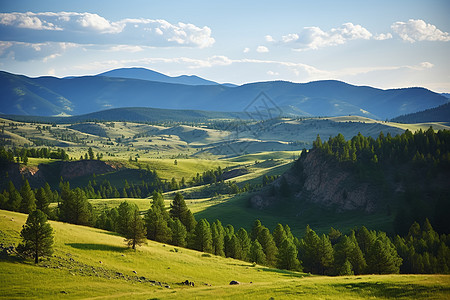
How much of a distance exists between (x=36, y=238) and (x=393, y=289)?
143 ft

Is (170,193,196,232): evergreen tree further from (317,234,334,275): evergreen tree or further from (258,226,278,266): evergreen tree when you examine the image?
(317,234,334,275): evergreen tree

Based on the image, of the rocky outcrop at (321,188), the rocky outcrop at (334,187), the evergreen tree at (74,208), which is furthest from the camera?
the rocky outcrop at (321,188)

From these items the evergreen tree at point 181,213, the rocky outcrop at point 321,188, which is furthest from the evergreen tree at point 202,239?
the rocky outcrop at point 321,188

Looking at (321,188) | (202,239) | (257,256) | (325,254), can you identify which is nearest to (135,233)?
(202,239)

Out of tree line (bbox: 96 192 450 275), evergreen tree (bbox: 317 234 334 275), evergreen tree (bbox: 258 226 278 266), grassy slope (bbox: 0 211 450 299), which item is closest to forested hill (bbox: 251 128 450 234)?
tree line (bbox: 96 192 450 275)

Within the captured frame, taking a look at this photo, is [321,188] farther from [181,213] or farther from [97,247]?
[97,247]

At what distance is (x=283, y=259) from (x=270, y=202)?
94741mm

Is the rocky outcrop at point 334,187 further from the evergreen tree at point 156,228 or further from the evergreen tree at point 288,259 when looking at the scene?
the evergreen tree at point 156,228

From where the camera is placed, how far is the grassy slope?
1560 inches

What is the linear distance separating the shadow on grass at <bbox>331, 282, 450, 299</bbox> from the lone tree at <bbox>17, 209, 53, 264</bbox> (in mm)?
37266

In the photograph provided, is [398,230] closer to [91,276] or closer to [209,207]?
[209,207]

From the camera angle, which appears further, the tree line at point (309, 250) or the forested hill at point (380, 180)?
the forested hill at point (380, 180)

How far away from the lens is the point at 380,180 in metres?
150

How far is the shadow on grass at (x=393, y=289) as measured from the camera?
37.0 metres
